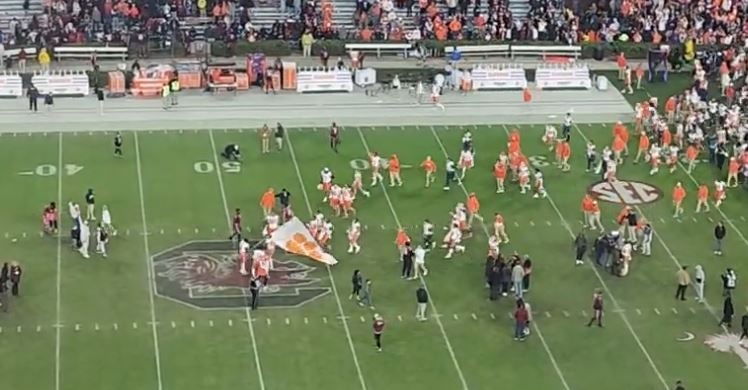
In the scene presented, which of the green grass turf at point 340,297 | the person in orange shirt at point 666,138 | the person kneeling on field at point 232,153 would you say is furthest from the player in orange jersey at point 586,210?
the person kneeling on field at point 232,153

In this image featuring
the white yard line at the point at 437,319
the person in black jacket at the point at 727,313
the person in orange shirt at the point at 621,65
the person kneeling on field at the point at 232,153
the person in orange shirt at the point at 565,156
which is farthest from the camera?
the person in orange shirt at the point at 621,65

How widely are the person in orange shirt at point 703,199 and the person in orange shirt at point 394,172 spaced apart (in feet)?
Answer: 29.7

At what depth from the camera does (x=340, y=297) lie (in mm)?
50281

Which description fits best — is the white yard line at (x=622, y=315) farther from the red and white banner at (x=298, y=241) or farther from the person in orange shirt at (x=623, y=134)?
the red and white banner at (x=298, y=241)

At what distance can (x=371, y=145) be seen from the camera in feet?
208

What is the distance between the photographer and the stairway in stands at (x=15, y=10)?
74.2 metres

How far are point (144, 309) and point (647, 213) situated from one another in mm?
16438

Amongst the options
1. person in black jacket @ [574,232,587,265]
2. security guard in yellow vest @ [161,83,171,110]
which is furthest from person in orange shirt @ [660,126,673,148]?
security guard in yellow vest @ [161,83,171,110]

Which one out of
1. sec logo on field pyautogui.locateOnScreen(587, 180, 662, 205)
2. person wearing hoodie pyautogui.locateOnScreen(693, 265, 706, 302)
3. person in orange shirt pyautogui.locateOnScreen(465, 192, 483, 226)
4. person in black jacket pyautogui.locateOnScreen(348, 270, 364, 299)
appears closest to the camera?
person in black jacket pyautogui.locateOnScreen(348, 270, 364, 299)

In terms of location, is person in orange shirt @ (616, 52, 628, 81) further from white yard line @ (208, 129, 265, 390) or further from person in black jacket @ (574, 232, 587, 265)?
person in black jacket @ (574, 232, 587, 265)

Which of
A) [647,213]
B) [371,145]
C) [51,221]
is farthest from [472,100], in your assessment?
[51,221]

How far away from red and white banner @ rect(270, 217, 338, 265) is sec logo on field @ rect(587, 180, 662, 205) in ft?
32.9

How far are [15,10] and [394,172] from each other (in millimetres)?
22679

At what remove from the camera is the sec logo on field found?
58375 millimetres
